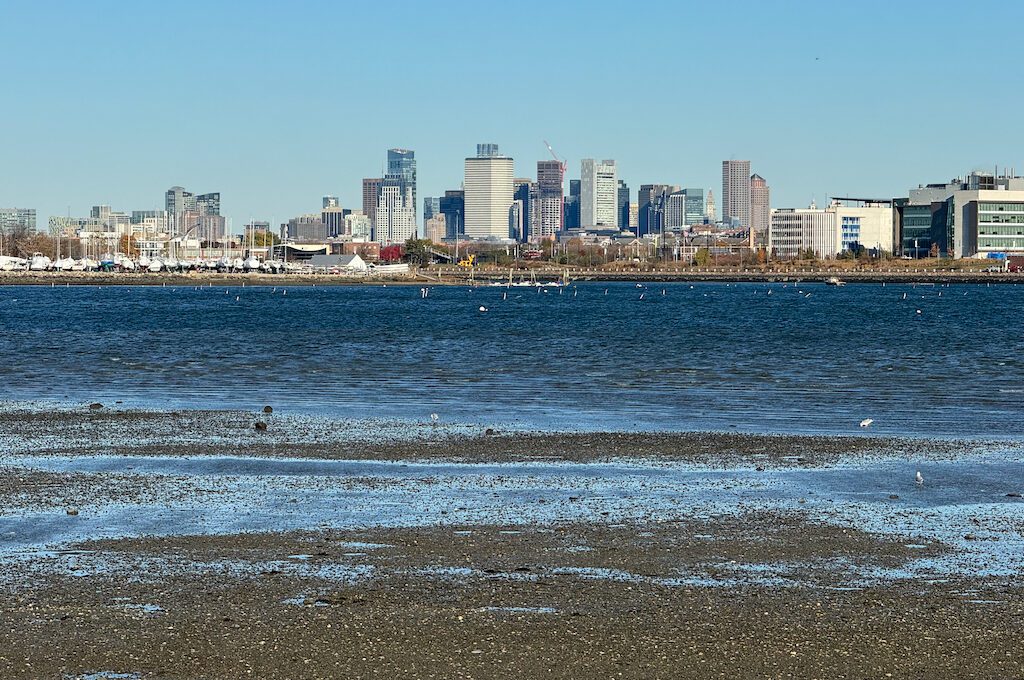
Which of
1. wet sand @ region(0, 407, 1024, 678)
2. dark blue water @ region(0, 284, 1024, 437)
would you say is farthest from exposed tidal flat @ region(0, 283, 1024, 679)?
dark blue water @ region(0, 284, 1024, 437)

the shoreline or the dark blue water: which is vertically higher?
the shoreline

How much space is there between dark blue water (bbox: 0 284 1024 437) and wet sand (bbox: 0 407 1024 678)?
7.48 m

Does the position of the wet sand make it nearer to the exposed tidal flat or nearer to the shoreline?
the exposed tidal flat

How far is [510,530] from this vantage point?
16703 millimetres

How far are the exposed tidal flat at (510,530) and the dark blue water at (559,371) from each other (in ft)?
0.98

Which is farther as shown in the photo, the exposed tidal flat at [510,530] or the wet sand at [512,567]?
the exposed tidal flat at [510,530]

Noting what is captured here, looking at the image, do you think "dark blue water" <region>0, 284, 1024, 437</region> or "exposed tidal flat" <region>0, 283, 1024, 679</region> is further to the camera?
"dark blue water" <region>0, 284, 1024, 437</region>

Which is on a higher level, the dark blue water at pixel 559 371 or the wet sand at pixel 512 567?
the wet sand at pixel 512 567

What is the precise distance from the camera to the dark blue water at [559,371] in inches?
1222

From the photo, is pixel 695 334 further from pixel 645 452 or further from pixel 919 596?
pixel 919 596

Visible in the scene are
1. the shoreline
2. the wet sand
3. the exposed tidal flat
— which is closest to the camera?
the wet sand

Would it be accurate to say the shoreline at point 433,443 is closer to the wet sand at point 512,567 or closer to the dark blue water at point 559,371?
the wet sand at point 512,567

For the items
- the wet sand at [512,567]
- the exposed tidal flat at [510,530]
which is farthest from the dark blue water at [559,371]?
the wet sand at [512,567]

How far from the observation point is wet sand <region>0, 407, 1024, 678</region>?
38.5 ft
